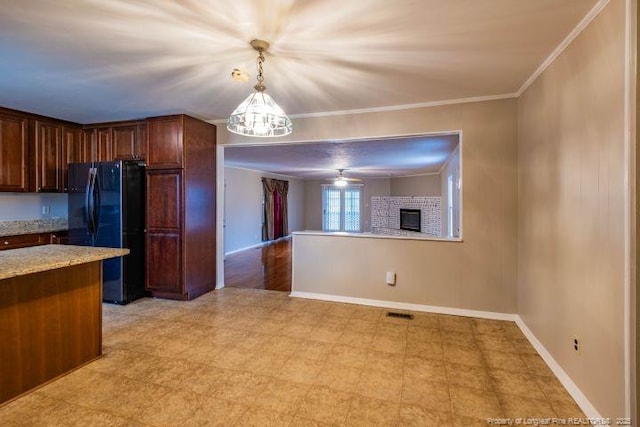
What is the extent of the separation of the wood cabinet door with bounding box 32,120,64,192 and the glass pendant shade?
3.35 m

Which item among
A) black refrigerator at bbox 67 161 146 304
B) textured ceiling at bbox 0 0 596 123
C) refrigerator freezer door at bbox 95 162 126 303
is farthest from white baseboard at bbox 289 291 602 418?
textured ceiling at bbox 0 0 596 123

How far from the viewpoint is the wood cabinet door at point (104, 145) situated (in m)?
4.18

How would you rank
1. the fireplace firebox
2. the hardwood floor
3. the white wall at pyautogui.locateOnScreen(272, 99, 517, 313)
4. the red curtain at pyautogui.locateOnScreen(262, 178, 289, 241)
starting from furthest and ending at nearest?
1. the red curtain at pyautogui.locateOnScreen(262, 178, 289, 241)
2. the fireplace firebox
3. the hardwood floor
4. the white wall at pyautogui.locateOnScreen(272, 99, 517, 313)

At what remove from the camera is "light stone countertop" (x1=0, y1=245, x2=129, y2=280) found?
5.74 feet

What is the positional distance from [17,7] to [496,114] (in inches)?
152

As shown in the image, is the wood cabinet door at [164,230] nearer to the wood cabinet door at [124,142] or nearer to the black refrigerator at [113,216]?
the black refrigerator at [113,216]

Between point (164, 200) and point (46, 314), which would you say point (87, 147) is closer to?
point (164, 200)

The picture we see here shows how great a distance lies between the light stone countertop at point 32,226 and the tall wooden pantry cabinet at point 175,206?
4.91 ft

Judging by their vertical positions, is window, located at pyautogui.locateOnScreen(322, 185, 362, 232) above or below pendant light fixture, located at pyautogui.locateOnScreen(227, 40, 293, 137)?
below

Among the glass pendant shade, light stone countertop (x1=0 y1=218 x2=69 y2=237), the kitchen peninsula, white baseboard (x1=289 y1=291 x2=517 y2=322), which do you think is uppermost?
the glass pendant shade

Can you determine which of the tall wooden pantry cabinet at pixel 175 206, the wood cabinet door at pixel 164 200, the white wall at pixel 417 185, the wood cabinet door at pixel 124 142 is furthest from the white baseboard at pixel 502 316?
the white wall at pixel 417 185

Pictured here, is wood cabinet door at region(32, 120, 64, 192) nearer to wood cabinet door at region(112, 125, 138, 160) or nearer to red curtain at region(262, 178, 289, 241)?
wood cabinet door at region(112, 125, 138, 160)

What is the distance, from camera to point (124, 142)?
4.09 metres

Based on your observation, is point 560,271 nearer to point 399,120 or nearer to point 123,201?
point 399,120
